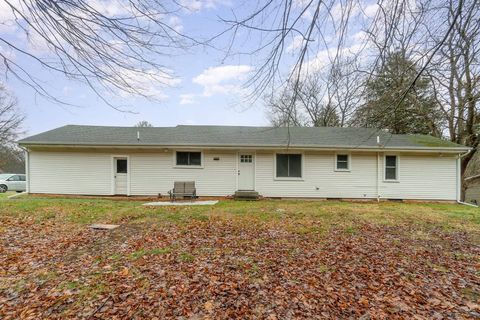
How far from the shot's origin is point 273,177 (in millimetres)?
12078

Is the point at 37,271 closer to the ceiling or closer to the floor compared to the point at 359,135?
closer to the floor

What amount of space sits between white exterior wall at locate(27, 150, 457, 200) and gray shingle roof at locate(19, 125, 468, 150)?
0.59m

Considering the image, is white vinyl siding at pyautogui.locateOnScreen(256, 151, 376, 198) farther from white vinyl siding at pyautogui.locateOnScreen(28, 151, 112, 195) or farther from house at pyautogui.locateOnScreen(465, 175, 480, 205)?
house at pyautogui.locateOnScreen(465, 175, 480, 205)

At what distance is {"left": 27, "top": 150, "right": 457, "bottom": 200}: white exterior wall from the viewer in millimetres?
12016

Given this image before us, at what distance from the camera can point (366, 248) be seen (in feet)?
Answer: 16.5

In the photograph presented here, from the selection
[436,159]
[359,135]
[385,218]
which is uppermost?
[359,135]

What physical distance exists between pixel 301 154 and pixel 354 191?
3081 millimetres

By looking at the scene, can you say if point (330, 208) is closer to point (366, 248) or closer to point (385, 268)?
point (366, 248)

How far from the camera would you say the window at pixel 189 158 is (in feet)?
39.9

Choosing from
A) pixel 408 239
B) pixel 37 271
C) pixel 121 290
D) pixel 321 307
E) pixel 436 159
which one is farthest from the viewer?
pixel 436 159

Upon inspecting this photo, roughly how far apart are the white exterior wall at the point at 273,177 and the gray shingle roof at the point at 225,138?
0.59 metres

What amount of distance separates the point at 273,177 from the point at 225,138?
10.0 ft

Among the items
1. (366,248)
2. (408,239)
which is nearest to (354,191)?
(408,239)

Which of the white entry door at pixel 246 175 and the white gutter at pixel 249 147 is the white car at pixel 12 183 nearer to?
the white gutter at pixel 249 147
